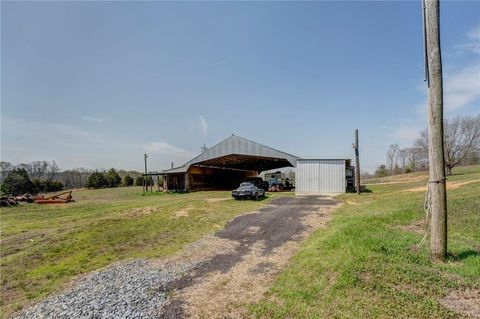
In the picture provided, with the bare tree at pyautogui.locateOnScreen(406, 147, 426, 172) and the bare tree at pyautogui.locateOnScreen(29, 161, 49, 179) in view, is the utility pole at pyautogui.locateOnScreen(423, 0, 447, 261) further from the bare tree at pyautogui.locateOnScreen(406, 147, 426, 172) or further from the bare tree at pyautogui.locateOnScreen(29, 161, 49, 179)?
the bare tree at pyautogui.locateOnScreen(29, 161, 49, 179)

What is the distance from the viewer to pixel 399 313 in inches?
159

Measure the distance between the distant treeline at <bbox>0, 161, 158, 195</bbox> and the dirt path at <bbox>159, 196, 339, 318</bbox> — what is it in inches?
1271

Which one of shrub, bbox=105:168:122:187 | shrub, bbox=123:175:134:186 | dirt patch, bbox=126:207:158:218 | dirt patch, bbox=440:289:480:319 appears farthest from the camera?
shrub, bbox=123:175:134:186

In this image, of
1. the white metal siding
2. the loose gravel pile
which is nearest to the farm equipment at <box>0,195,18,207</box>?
the loose gravel pile

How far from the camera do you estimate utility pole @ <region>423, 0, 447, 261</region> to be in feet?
18.1

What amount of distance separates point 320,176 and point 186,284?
908 inches

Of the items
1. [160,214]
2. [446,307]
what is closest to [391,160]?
[160,214]

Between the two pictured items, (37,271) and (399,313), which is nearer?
(399,313)

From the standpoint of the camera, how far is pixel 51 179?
48469 millimetres

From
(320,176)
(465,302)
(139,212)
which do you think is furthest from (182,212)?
(320,176)

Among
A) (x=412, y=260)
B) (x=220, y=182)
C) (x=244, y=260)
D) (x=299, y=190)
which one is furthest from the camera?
(x=220, y=182)

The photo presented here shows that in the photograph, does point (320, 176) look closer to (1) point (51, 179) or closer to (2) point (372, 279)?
(2) point (372, 279)

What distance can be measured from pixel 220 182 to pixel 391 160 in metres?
56.1

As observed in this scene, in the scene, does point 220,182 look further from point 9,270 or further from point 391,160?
point 391,160
